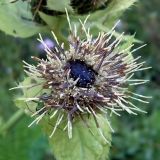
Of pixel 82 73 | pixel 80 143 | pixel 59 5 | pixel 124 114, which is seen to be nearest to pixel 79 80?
pixel 82 73

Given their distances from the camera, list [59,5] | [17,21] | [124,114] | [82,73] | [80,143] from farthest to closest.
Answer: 1. [124,114]
2. [17,21]
3. [59,5]
4. [80,143]
5. [82,73]

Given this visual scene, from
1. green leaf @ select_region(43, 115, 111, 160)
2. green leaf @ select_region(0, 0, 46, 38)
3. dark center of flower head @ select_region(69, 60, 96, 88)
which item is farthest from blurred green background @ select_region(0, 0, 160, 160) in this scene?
dark center of flower head @ select_region(69, 60, 96, 88)

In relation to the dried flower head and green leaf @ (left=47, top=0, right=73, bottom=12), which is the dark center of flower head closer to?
the dried flower head

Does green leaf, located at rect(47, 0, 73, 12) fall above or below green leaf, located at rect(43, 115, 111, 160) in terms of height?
above

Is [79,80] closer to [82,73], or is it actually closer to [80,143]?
[82,73]

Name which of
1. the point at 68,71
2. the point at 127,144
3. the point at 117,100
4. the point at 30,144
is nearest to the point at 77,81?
the point at 68,71
